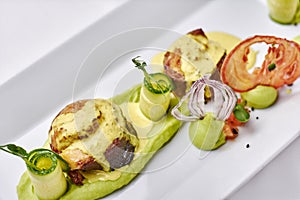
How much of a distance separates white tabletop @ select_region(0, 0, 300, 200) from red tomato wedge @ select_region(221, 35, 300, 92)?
407 mm

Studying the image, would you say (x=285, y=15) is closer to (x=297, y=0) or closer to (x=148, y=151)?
(x=297, y=0)

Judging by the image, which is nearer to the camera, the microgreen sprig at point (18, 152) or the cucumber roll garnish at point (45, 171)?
the microgreen sprig at point (18, 152)

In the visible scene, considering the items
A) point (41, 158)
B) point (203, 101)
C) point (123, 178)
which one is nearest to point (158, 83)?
point (203, 101)

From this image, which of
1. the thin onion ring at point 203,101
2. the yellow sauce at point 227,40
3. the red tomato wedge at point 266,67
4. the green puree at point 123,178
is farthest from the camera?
the yellow sauce at point 227,40

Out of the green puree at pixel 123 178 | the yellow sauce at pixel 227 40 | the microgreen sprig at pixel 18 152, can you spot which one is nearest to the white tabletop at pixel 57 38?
the green puree at pixel 123 178

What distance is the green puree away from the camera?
4.23 meters

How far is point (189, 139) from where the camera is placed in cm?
452

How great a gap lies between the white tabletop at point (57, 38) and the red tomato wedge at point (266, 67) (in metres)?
0.41

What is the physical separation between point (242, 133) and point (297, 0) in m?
1.11

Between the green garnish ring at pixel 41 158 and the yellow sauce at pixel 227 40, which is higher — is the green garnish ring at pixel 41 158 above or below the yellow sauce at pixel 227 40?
above

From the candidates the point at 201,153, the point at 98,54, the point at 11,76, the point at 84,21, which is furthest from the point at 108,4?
the point at 201,153

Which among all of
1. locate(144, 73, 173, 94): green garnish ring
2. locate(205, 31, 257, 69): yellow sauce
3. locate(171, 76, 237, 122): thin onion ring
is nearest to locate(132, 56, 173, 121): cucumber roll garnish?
locate(144, 73, 173, 94): green garnish ring

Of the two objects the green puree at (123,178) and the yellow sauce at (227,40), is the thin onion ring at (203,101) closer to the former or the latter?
the green puree at (123,178)

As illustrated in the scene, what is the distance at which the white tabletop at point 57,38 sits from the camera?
443 cm
